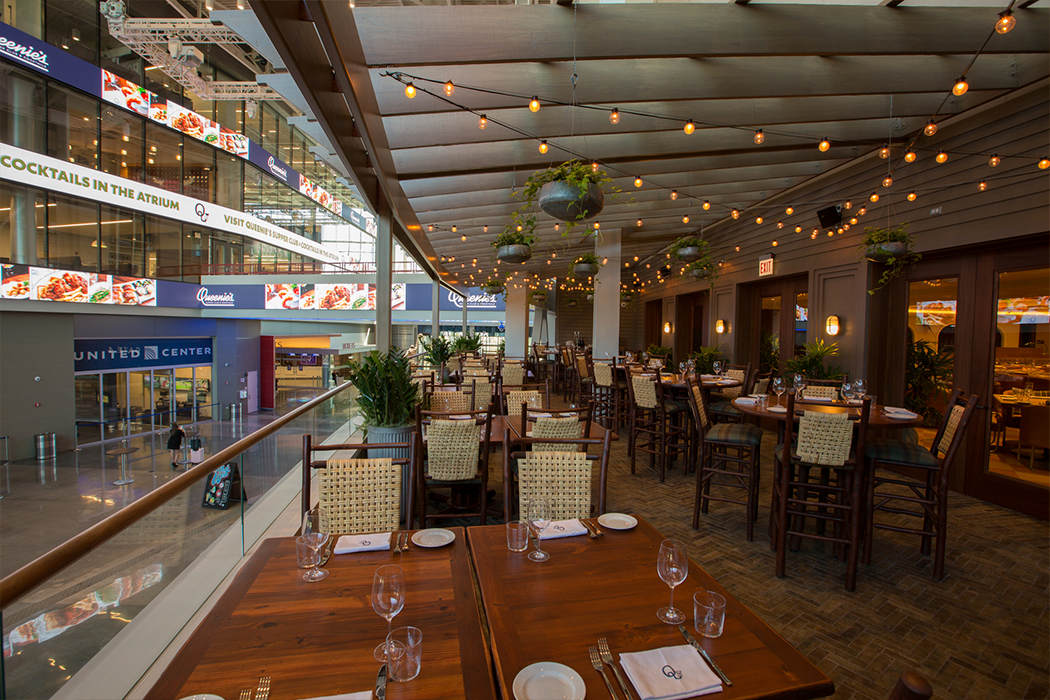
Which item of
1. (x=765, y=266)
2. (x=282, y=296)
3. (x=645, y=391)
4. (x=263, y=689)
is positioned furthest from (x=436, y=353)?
(x=282, y=296)

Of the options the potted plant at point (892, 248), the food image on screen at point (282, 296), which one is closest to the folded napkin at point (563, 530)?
the potted plant at point (892, 248)

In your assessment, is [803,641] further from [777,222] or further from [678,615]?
[777,222]

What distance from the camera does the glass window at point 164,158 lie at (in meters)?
14.2

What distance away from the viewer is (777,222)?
25.5 ft

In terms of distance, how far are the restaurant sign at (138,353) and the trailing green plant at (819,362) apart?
15.8 metres

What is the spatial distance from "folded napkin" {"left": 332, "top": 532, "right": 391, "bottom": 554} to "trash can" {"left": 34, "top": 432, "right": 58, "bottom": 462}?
1241 cm

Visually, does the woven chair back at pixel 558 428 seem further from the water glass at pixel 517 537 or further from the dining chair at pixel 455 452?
the water glass at pixel 517 537

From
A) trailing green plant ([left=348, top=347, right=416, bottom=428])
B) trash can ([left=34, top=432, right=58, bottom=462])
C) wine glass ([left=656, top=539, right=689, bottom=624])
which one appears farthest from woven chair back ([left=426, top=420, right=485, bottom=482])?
trash can ([left=34, top=432, right=58, bottom=462])

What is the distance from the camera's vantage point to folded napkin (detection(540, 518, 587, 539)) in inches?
70.8

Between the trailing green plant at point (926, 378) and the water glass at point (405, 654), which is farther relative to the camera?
the trailing green plant at point (926, 378)

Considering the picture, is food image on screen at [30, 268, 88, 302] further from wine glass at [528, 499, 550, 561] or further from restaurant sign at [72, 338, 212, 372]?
wine glass at [528, 499, 550, 561]

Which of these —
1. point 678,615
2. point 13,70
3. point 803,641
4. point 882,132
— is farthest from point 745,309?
point 13,70

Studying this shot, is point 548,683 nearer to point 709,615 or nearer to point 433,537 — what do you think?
point 709,615

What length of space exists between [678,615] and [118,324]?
16192mm
